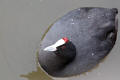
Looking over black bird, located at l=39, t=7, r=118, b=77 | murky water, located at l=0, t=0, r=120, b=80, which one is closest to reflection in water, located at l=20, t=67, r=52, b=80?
murky water, located at l=0, t=0, r=120, b=80

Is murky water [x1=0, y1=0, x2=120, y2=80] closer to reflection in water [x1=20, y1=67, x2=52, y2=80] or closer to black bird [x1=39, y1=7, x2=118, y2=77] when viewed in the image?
reflection in water [x1=20, y1=67, x2=52, y2=80]

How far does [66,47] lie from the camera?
1436mm

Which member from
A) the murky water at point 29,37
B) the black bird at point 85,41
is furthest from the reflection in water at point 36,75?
the black bird at point 85,41

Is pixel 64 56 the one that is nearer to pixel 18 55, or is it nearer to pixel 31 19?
pixel 18 55

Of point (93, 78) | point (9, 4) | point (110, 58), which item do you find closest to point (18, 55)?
point (9, 4)

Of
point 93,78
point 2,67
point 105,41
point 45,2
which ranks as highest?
point 45,2

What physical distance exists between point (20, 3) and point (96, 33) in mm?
842

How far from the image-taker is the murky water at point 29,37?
6.09ft

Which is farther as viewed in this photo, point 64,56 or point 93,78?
point 93,78

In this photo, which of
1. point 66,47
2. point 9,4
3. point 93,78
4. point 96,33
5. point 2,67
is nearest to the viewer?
point 66,47

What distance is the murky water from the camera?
186 cm

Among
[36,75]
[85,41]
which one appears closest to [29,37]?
[36,75]

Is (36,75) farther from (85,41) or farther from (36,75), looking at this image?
(85,41)

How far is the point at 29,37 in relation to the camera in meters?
1.97
